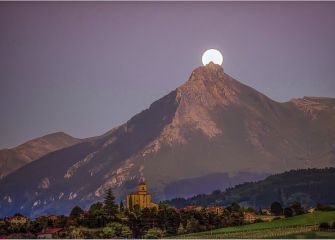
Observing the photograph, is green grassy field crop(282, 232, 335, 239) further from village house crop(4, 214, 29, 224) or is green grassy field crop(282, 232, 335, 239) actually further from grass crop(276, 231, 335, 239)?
village house crop(4, 214, 29, 224)

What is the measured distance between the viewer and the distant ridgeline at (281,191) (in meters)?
42.7

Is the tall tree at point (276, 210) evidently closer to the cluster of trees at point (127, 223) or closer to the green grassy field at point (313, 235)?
the cluster of trees at point (127, 223)

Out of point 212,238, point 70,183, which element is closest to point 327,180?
point 70,183

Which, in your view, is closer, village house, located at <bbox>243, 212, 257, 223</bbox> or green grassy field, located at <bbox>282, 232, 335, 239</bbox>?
green grassy field, located at <bbox>282, 232, 335, 239</bbox>

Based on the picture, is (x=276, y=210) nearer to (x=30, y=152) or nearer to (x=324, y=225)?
(x=324, y=225)

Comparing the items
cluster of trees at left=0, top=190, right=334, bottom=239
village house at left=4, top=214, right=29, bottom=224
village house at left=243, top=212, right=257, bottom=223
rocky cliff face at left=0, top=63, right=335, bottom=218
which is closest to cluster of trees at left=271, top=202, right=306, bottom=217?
cluster of trees at left=0, top=190, right=334, bottom=239

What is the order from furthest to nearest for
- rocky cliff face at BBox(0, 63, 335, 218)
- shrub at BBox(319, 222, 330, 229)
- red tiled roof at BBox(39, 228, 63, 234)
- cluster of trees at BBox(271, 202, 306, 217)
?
Result: rocky cliff face at BBox(0, 63, 335, 218) < cluster of trees at BBox(271, 202, 306, 217) < red tiled roof at BBox(39, 228, 63, 234) < shrub at BBox(319, 222, 330, 229)

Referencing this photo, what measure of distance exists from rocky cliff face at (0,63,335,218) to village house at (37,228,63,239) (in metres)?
13.1

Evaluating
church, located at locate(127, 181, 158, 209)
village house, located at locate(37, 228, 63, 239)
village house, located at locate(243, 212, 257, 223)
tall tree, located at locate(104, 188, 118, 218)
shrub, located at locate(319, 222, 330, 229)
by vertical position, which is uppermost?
church, located at locate(127, 181, 158, 209)

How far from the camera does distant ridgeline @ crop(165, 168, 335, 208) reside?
4272 centimetres

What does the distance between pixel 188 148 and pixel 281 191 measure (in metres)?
19.6

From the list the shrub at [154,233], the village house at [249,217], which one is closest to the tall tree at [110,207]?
the shrub at [154,233]

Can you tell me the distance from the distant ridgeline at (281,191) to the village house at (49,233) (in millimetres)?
14430

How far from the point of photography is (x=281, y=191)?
45.9 m
